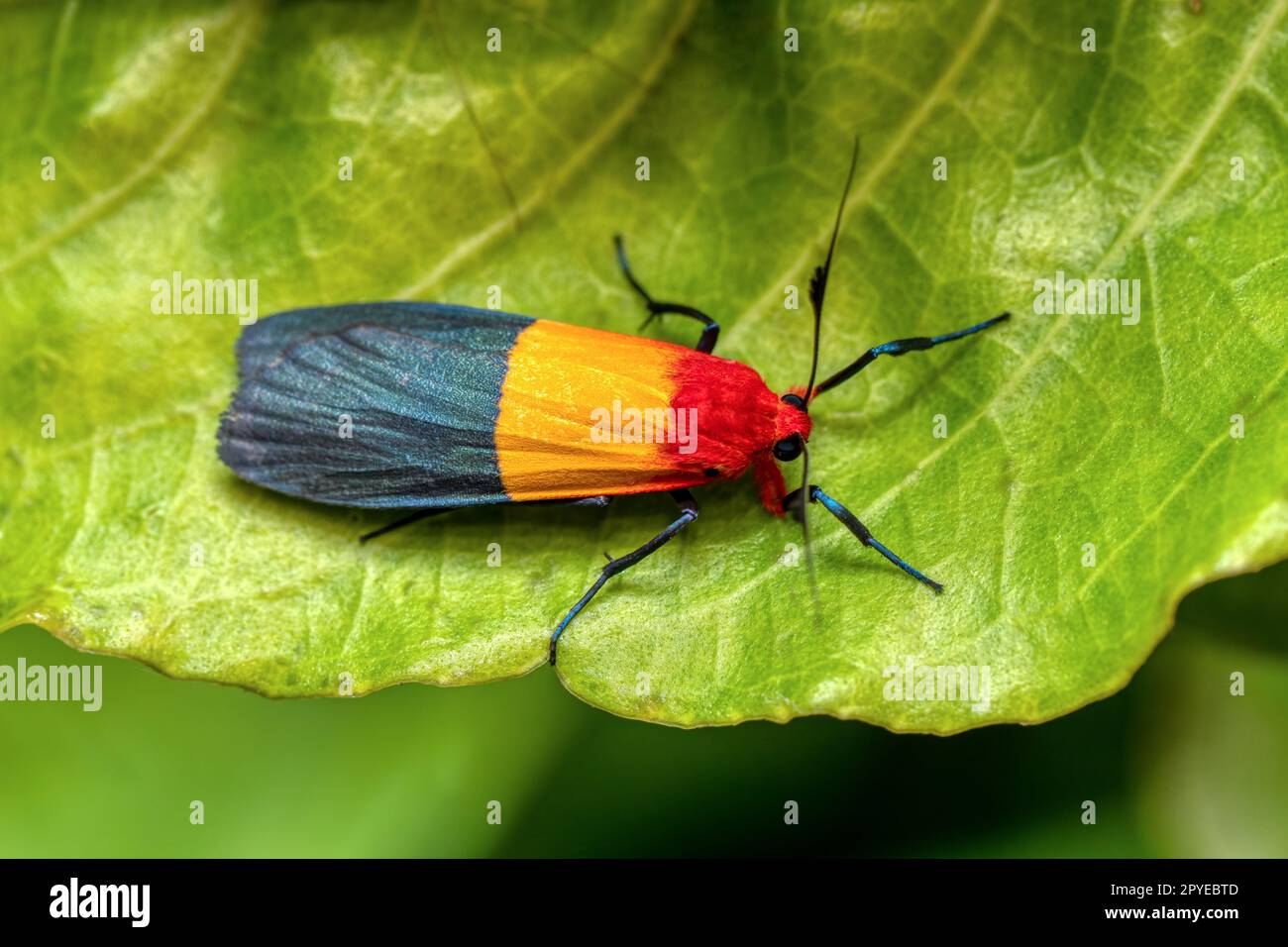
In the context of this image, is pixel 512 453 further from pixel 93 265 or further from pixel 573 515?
pixel 93 265

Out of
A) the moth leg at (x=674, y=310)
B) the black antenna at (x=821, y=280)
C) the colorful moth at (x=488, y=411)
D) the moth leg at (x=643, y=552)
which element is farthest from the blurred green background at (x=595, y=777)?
the moth leg at (x=674, y=310)

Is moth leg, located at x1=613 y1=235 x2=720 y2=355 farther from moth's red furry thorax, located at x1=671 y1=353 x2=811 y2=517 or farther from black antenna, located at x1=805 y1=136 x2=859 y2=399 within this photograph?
black antenna, located at x1=805 y1=136 x2=859 y2=399

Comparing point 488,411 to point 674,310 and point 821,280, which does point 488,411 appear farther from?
point 821,280

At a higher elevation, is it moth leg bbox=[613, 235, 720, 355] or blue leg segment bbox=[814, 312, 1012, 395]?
moth leg bbox=[613, 235, 720, 355]

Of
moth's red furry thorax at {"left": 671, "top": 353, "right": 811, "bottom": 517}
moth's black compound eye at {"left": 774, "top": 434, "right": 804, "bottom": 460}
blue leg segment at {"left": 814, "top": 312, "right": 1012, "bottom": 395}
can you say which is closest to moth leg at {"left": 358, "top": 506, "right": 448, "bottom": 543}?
moth's red furry thorax at {"left": 671, "top": 353, "right": 811, "bottom": 517}

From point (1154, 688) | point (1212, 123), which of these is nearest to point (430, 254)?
point (1212, 123)

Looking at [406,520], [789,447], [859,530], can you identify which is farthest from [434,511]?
[859,530]
